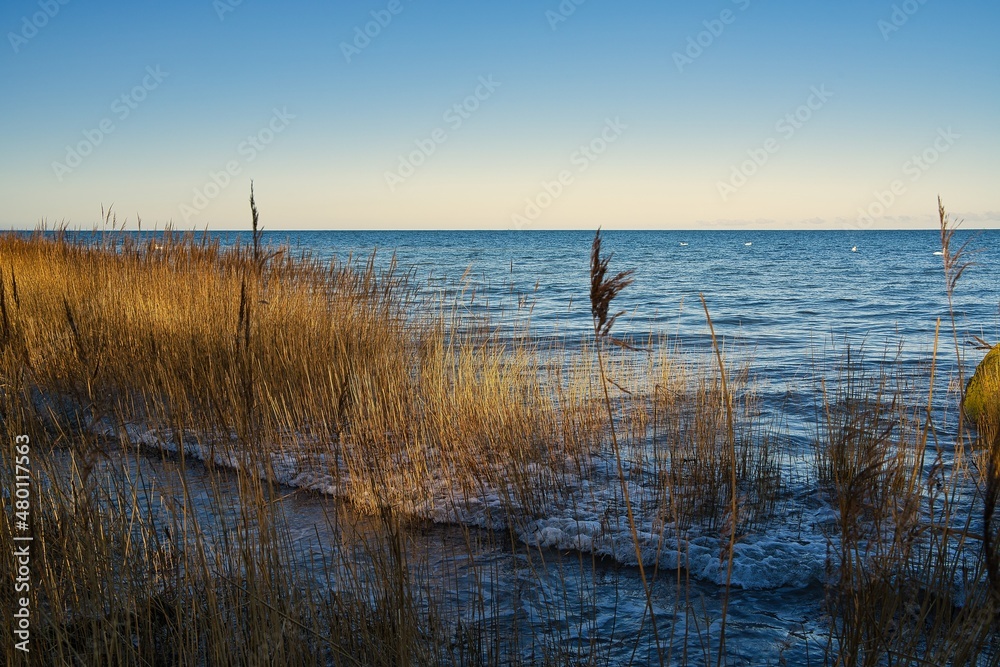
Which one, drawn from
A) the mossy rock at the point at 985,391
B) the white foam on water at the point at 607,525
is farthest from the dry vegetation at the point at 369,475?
the mossy rock at the point at 985,391

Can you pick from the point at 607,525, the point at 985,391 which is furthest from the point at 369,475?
the point at 985,391

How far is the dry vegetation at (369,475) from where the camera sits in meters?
1.91

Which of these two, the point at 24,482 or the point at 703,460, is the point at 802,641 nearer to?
the point at 703,460

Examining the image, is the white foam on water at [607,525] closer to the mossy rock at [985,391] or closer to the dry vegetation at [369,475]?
the dry vegetation at [369,475]

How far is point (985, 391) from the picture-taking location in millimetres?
4809

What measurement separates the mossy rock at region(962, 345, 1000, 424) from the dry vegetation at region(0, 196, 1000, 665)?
0.76 feet

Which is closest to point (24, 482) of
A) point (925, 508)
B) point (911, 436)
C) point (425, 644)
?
point (425, 644)

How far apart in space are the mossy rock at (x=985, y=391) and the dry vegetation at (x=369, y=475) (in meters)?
0.23

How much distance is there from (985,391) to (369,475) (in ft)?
14.2

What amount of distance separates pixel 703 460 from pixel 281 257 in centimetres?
524

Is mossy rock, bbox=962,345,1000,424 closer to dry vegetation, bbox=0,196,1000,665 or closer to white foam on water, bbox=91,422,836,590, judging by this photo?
dry vegetation, bbox=0,196,1000,665

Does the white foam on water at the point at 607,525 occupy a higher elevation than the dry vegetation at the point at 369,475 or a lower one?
lower

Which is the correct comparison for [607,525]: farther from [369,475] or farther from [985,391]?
[985,391]

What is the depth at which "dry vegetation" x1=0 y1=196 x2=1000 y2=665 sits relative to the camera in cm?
191
